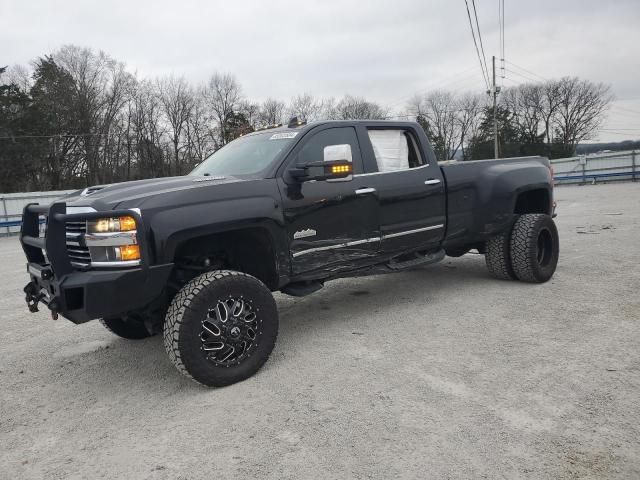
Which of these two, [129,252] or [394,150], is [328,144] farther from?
[129,252]

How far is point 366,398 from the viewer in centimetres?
294

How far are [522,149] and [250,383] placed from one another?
2484 inches

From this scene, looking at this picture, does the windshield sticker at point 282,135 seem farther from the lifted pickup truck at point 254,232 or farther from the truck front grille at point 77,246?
the truck front grille at point 77,246

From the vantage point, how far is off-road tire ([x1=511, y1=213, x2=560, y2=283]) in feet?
17.4

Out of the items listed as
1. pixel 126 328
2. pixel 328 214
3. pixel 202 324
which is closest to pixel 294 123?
pixel 328 214

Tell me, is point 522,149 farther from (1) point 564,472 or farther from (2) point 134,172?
(1) point 564,472

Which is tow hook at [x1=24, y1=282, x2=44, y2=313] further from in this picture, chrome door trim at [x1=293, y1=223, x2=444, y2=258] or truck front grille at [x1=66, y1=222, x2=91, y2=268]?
chrome door trim at [x1=293, y1=223, x2=444, y2=258]

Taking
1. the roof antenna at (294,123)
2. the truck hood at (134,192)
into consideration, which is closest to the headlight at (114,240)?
the truck hood at (134,192)

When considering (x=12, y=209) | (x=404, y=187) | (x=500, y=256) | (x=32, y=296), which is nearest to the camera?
(x=32, y=296)

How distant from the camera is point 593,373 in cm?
309

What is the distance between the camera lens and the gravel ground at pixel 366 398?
92.3 inches

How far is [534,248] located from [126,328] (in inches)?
170

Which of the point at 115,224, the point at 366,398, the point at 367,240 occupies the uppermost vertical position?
the point at 115,224

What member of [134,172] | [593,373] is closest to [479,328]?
[593,373]
